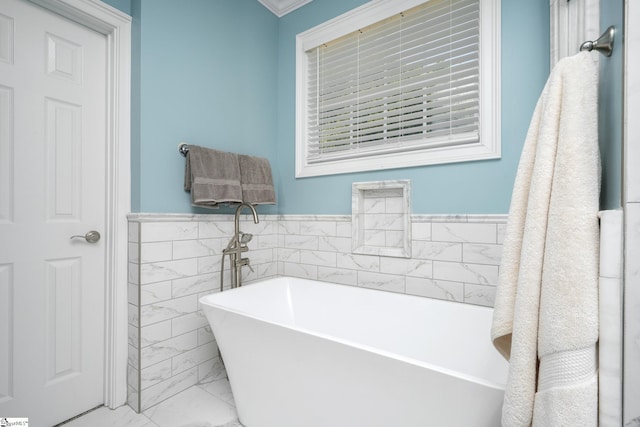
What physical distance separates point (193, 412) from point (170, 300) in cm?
63

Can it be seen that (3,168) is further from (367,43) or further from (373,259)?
(367,43)

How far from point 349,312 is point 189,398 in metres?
1.09

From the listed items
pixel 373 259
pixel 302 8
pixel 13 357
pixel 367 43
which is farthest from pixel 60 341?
pixel 302 8

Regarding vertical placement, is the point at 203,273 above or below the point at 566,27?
below

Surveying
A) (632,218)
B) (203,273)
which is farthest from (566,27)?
(203,273)

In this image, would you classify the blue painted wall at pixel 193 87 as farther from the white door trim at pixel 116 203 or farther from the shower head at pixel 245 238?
the shower head at pixel 245 238

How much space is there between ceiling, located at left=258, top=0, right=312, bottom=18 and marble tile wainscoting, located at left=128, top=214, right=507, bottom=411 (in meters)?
1.75

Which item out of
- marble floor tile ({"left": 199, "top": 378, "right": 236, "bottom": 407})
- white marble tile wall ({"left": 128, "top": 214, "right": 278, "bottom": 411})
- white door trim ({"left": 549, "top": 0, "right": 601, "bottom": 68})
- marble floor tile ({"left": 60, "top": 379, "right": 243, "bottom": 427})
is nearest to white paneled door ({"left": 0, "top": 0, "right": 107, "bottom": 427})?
marble floor tile ({"left": 60, "top": 379, "right": 243, "bottom": 427})

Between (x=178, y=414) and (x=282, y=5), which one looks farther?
(x=282, y=5)

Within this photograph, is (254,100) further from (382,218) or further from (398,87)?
(382,218)

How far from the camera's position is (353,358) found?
3.53 ft

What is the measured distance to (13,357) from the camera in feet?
4.70

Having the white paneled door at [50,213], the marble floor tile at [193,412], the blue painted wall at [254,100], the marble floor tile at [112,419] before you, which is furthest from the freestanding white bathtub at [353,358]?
the white paneled door at [50,213]

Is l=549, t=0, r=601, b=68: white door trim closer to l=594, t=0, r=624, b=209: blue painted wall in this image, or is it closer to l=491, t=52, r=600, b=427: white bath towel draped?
l=594, t=0, r=624, b=209: blue painted wall
